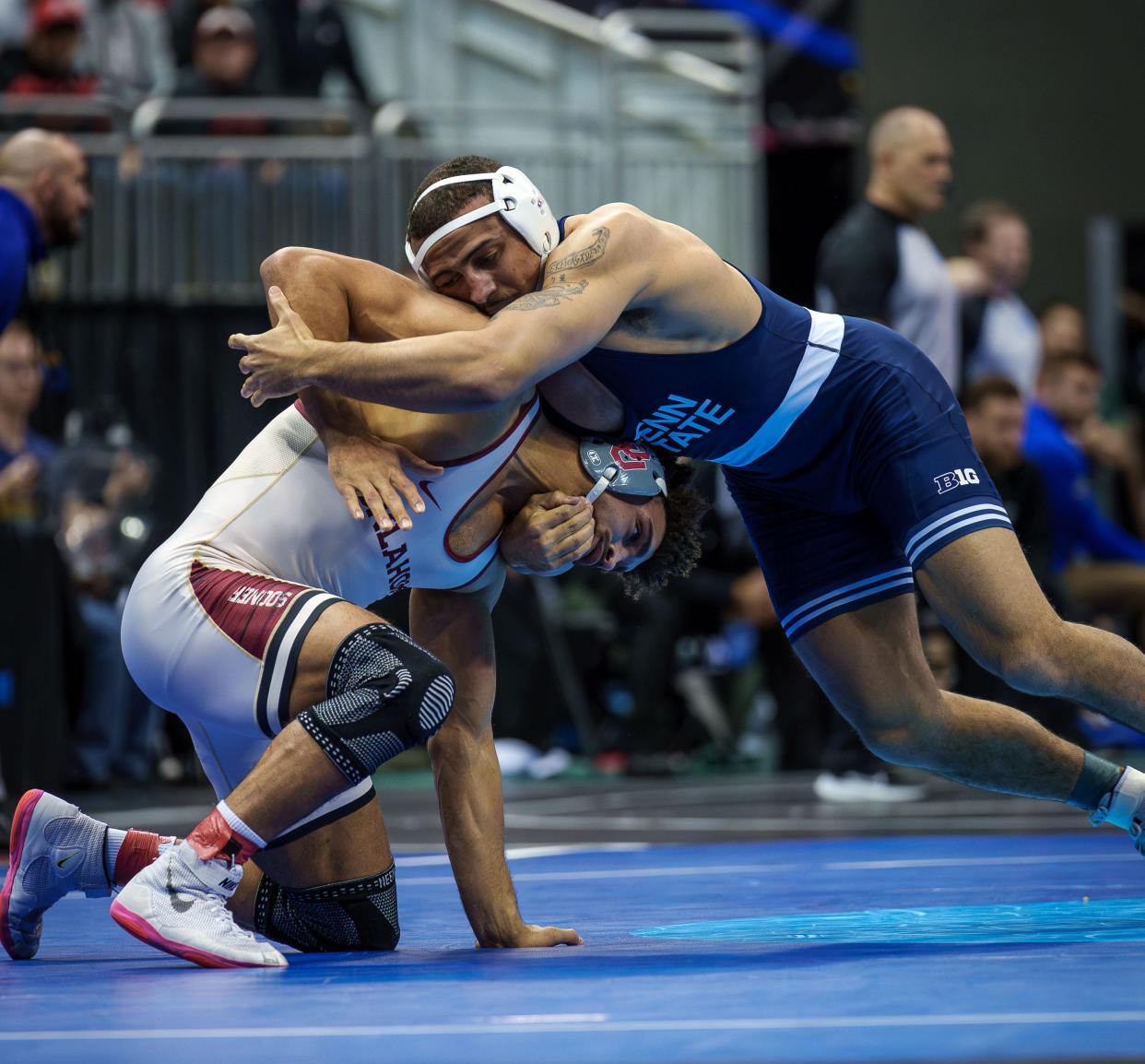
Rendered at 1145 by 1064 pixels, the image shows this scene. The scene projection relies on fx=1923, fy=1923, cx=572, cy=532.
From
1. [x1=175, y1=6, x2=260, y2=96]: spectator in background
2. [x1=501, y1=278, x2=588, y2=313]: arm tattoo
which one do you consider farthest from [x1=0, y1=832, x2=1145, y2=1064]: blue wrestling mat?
[x1=175, y1=6, x2=260, y2=96]: spectator in background

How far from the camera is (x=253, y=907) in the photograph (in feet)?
12.4

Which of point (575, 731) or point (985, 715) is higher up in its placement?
A: point (985, 715)

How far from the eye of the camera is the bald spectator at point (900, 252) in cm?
686

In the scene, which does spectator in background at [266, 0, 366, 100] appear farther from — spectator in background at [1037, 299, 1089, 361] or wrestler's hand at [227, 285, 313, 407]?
wrestler's hand at [227, 285, 313, 407]

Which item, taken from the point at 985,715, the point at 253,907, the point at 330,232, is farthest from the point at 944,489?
the point at 330,232

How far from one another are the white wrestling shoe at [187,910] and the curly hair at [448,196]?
48.9 inches

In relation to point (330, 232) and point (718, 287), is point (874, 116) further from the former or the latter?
point (718, 287)

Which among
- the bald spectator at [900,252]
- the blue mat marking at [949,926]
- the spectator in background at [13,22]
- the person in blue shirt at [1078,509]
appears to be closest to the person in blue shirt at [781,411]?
the blue mat marking at [949,926]

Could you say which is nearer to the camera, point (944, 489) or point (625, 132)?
point (944, 489)

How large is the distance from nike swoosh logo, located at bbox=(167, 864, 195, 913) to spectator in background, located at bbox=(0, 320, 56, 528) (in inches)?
169

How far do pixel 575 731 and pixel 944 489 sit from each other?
618 cm

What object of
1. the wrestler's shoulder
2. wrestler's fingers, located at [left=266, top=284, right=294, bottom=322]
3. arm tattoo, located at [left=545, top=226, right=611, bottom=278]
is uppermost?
the wrestler's shoulder

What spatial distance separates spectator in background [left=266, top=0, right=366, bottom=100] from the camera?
10.1 meters

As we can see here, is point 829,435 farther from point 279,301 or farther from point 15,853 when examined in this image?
point 15,853
